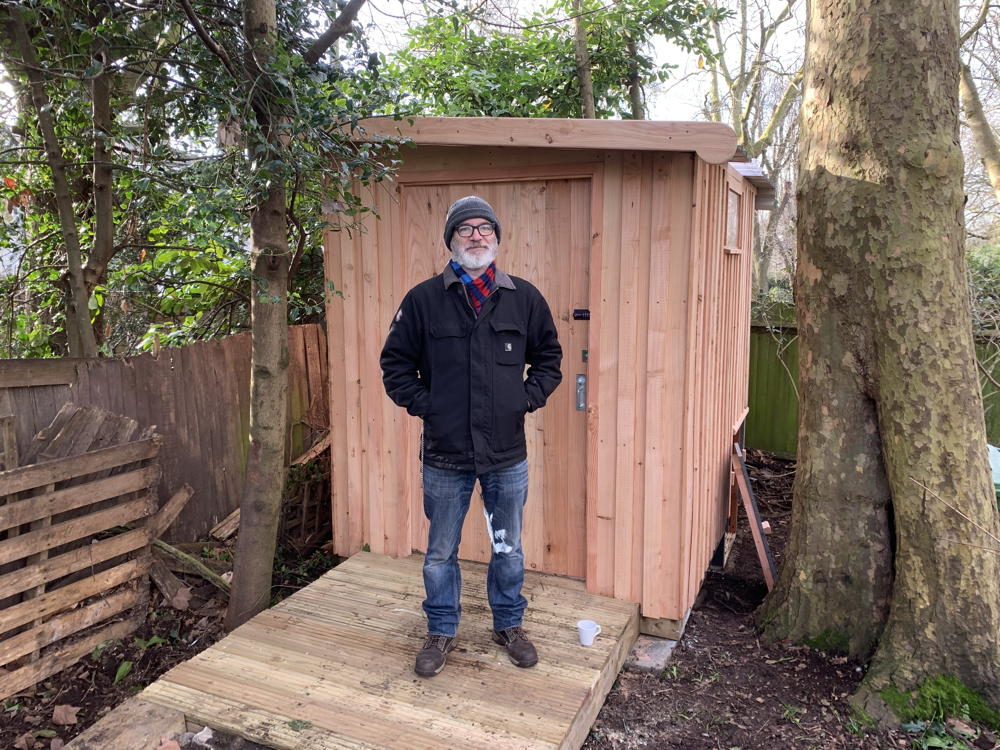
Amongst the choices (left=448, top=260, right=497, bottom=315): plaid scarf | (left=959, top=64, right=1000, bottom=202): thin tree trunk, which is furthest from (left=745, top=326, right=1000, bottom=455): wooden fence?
(left=448, top=260, right=497, bottom=315): plaid scarf

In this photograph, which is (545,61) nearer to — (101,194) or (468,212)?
(101,194)

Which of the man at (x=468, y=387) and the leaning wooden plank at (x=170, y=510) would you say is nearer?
the man at (x=468, y=387)

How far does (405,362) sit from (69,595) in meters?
2.13

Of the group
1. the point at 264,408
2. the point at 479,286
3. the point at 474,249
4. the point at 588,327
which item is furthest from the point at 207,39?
the point at 588,327

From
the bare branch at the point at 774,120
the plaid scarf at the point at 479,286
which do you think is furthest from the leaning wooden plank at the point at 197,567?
the bare branch at the point at 774,120

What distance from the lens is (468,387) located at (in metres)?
2.98

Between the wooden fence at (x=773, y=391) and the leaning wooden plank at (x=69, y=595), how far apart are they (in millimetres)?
6163

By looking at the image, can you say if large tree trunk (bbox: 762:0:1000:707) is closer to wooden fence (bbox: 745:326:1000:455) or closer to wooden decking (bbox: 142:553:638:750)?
wooden decking (bbox: 142:553:638:750)

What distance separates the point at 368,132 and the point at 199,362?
77.7 inches

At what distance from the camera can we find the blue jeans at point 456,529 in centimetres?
312

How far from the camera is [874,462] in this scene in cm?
350

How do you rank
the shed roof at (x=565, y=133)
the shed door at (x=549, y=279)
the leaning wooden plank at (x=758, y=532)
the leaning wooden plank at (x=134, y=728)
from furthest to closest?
the leaning wooden plank at (x=758, y=532), the shed door at (x=549, y=279), the shed roof at (x=565, y=133), the leaning wooden plank at (x=134, y=728)

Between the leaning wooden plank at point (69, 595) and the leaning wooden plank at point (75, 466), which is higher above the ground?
the leaning wooden plank at point (75, 466)

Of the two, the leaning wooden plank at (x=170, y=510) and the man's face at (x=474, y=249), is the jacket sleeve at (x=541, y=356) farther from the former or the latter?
the leaning wooden plank at (x=170, y=510)
